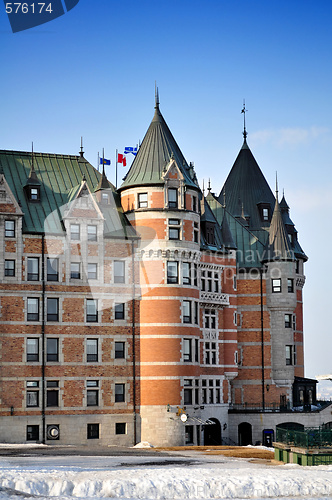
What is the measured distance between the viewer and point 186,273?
252ft

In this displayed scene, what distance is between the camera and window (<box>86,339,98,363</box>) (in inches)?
2918

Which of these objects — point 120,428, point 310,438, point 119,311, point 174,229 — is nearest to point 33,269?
Answer: point 119,311

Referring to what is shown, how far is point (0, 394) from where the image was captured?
71062 millimetres

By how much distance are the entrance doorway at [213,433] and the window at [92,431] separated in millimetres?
12455

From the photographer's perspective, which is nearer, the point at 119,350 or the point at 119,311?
the point at 119,350

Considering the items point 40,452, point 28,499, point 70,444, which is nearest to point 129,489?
point 28,499

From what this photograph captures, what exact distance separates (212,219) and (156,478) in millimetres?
40835

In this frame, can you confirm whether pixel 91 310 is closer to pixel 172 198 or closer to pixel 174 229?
pixel 174 229

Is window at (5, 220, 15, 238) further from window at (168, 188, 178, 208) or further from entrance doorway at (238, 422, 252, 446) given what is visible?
entrance doorway at (238, 422, 252, 446)

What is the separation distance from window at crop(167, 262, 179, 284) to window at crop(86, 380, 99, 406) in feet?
32.7

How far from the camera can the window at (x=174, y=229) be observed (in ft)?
251

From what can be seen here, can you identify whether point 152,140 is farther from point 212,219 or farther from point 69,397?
point 69,397

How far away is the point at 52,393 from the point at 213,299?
17196 mm

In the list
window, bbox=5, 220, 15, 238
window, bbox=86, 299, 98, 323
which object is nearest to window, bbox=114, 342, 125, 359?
window, bbox=86, 299, 98, 323
